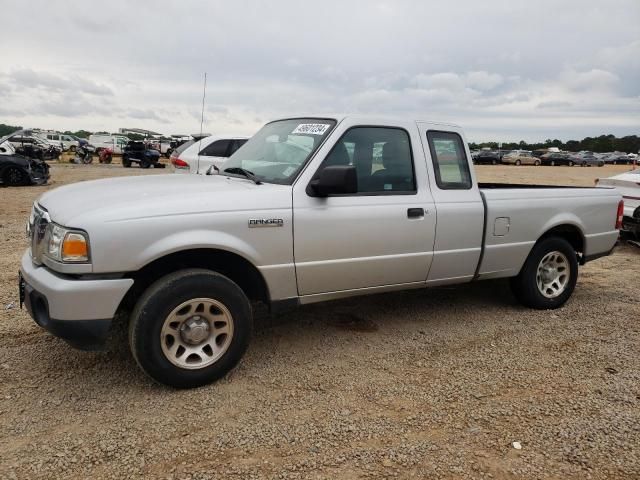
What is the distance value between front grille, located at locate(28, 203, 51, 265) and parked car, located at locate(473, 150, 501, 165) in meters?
48.8

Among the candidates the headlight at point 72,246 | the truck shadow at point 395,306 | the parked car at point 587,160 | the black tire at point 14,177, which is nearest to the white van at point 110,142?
the black tire at point 14,177

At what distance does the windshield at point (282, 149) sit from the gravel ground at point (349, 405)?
4.54 ft

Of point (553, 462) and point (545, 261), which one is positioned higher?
point (545, 261)

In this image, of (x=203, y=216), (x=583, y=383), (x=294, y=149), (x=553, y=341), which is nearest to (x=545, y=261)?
(x=553, y=341)

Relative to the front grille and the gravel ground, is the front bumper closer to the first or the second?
the front grille

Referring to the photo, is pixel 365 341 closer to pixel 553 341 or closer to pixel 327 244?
pixel 327 244

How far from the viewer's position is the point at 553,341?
14.6 feet

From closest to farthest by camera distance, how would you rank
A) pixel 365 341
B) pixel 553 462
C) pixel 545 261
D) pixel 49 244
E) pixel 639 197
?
pixel 553 462
pixel 49 244
pixel 365 341
pixel 545 261
pixel 639 197

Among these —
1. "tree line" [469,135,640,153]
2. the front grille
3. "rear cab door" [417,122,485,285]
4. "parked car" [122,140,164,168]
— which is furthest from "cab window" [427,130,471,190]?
"tree line" [469,135,640,153]

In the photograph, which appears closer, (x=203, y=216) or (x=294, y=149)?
(x=203, y=216)

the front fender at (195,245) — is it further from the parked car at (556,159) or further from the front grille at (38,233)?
the parked car at (556,159)

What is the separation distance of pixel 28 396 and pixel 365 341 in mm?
2440

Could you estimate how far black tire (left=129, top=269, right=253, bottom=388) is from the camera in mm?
3139

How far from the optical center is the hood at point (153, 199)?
3084mm
